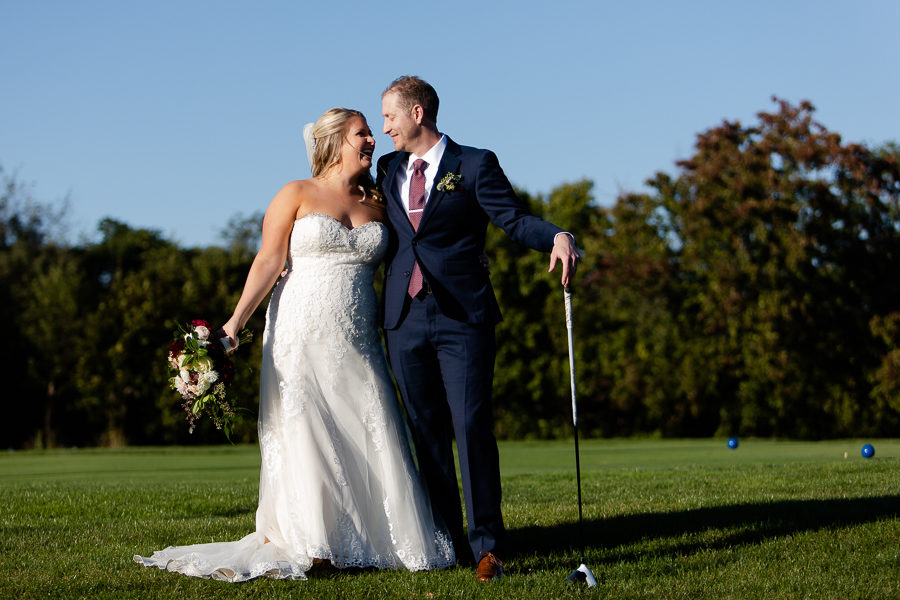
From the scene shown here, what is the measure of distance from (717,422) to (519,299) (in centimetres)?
684

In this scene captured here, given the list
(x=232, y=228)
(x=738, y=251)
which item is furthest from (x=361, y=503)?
(x=232, y=228)

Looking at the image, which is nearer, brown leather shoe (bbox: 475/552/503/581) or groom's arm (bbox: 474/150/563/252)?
brown leather shoe (bbox: 475/552/503/581)

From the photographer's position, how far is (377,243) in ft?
16.8

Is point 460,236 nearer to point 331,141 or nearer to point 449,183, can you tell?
point 449,183

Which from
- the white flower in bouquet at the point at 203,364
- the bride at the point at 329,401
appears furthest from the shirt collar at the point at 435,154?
the white flower in bouquet at the point at 203,364

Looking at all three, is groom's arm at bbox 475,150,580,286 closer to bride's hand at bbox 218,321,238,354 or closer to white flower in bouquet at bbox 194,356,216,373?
bride's hand at bbox 218,321,238,354

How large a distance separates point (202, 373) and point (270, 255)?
0.70m

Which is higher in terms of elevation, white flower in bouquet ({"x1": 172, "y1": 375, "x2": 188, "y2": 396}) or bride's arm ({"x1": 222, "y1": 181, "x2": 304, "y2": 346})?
bride's arm ({"x1": 222, "y1": 181, "x2": 304, "y2": 346})

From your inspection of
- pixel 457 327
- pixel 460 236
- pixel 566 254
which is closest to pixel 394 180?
pixel 460 236

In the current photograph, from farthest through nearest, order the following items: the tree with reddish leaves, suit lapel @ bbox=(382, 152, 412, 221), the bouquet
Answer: the tree with reddish leaves < suit lapel @ bbox=(382, 152, 412, 221) < the bouquet

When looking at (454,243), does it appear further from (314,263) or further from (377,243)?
(314,263)

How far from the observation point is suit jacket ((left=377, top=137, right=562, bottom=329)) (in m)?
4.87

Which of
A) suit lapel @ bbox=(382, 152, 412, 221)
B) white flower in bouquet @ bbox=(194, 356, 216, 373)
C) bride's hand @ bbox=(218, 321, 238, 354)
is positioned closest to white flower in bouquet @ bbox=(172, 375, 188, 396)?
white flower in bouquet @ bbox=(194, 356, 216, 373)

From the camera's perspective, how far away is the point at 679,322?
2839 cm
